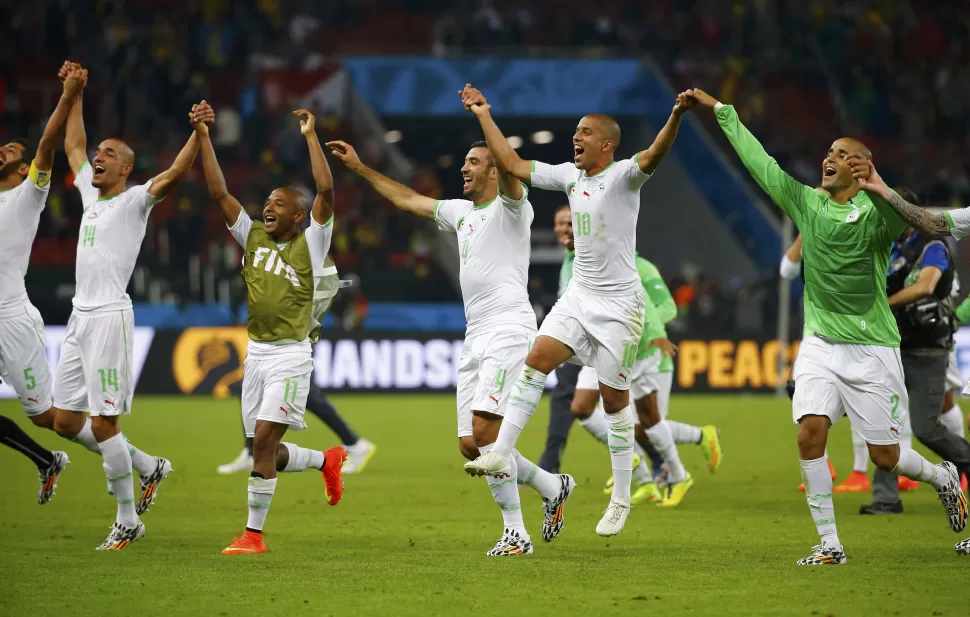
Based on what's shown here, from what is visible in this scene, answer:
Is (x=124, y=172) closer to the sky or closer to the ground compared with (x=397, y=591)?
closer to the sky

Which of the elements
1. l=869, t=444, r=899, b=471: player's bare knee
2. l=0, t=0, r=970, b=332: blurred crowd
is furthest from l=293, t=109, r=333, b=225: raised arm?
l=0, t=0, r=970, b=332: blurred crowd

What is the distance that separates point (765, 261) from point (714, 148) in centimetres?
357

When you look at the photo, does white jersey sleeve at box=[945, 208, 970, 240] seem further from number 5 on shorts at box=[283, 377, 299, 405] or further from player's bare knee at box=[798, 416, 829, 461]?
number 5 on shorts at box=[283, 377, 299, 405]

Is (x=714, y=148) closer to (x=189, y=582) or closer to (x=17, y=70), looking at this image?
(x=17, y=70)

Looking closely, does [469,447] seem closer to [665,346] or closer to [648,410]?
[665,346]

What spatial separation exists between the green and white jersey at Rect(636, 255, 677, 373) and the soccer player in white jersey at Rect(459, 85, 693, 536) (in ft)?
8.12

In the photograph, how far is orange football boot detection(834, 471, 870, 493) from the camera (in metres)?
12.2

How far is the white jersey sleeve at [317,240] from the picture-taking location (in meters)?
8.87

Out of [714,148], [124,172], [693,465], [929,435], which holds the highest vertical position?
[714,148]

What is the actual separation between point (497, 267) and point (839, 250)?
2.23 meters

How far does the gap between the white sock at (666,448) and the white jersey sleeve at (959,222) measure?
423 cm

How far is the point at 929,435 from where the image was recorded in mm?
9891

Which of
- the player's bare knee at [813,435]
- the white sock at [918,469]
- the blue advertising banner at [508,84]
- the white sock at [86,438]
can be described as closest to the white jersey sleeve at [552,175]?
the player's bare knee at [813,435]

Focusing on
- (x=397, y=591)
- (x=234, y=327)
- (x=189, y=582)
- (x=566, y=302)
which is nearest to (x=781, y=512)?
(x=566, y=302)
